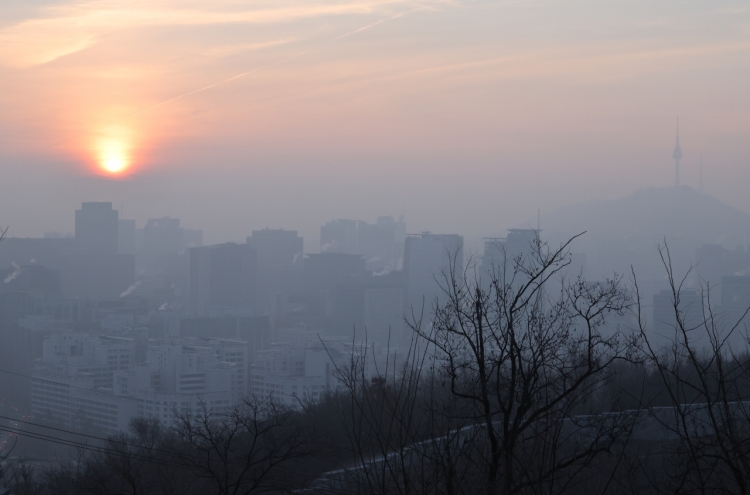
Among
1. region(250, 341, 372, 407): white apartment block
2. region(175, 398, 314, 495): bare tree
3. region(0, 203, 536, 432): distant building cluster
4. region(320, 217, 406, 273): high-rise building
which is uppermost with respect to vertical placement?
region(320, 217, 406, 273): high-rise building

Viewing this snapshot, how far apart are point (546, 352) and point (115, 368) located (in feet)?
111

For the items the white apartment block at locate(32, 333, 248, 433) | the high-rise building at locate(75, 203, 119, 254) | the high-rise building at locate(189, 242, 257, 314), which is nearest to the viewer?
the white apartment block at locate(32, 333, 248, 433)

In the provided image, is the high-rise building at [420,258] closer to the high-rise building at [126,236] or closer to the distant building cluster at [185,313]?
the distant building cluster at [185,313]

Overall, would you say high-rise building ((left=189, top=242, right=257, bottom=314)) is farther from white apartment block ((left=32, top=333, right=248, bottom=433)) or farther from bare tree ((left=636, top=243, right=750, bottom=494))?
bare tree ((left=636, top=243, right=750, bottom=494))

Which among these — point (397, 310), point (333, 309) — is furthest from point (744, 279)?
point (333, 309)

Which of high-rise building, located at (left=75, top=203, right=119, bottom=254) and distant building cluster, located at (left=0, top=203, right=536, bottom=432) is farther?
high-rise building, located at (left=75, top=203, right=119, bottom=254)

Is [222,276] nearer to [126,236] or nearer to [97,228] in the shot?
[97,228]

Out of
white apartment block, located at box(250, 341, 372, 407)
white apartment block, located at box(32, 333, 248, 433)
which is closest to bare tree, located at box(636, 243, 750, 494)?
white apartment block, located at box(32, 333, 248, 433)

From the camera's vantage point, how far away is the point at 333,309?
56.5m

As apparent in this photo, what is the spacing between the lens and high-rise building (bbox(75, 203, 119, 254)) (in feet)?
233

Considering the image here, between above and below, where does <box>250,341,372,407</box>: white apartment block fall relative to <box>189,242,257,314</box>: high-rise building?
below

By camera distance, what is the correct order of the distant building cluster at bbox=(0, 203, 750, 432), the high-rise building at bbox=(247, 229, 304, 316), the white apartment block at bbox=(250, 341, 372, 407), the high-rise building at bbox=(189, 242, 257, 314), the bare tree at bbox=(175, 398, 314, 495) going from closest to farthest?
the bare tree at bbox=(175, 398, 314, 495)
the white apartment block at bbox=(250, 341, 372, 407)
the distant building cluster at bbox=(0, 203, 750, 432)
the high-rise building at bbox=(189, 242, 257, 314)
the high-rise building at bbox=(247, 229, 304, 316)

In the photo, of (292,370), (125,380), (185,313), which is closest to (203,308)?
(185,313)

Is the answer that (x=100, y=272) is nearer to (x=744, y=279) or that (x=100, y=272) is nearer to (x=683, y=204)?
(x=744, y=279)
